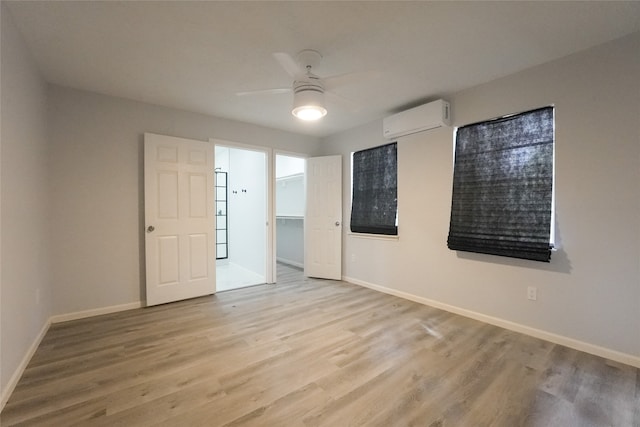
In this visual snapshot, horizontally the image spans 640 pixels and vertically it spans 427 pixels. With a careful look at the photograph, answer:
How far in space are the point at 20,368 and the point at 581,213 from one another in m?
4.37

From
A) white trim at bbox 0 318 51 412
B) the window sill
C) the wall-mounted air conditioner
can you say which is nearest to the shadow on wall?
the window sill

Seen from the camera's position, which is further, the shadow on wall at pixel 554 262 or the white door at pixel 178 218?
the white door at pixel 178 218

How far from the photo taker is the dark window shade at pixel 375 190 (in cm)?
382

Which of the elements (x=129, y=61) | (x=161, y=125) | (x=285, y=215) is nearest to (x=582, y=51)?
(x=129, y=61)

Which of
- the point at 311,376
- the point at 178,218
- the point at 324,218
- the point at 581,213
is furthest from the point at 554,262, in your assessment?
the point at 178,218

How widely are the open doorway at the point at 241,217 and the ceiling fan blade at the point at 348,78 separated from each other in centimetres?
229

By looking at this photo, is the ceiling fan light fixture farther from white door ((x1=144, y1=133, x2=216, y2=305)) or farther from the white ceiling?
white door ((x1=144, y1=133, x2=216, y2=305))

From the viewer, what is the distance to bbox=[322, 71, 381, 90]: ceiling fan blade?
200 cm

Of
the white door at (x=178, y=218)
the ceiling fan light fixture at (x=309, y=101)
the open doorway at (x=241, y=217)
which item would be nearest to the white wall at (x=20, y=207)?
the white door at (x=178, y=218)

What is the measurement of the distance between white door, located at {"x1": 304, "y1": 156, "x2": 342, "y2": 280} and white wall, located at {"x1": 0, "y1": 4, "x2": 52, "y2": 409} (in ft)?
10.6

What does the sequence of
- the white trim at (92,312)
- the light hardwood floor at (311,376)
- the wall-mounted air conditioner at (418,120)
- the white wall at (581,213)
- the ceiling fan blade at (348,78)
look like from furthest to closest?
the wall-mounted air conditioner at (418,120), the white trim at (92,312), the white wall at (581,213), the ceiling fan blade at (348,78), the light hardwood floor at (311,376)

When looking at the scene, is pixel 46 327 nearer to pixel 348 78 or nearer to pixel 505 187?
pixel 348 78

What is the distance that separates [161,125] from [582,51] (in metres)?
4.27

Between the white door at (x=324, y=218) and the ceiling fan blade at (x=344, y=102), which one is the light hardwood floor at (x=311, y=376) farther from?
the ceiling fan blade at (x=344, y=102)
